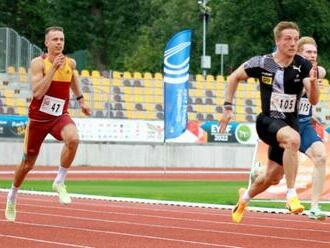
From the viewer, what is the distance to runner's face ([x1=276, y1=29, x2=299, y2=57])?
11.1 meters

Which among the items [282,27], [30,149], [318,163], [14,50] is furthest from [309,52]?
[14,50]

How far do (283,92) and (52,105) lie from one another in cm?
271

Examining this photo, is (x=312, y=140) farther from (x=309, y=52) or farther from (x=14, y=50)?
(x=14, y=50)

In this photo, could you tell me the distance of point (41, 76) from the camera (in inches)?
479

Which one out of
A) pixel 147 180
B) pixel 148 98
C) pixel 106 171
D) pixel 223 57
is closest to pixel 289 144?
pixel 147 180

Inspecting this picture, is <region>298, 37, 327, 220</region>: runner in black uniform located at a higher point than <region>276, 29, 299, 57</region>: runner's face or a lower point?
lower

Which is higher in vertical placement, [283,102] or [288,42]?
[288,42]

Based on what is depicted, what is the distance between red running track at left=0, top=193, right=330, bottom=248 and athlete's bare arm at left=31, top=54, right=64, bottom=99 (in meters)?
1.41

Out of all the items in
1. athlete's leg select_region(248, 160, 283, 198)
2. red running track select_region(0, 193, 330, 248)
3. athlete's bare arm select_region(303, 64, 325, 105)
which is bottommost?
red running track select_region(0, 193, 330, 248)

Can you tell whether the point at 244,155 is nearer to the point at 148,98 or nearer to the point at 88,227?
the point at 148,98

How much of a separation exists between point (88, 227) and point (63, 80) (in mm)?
1715

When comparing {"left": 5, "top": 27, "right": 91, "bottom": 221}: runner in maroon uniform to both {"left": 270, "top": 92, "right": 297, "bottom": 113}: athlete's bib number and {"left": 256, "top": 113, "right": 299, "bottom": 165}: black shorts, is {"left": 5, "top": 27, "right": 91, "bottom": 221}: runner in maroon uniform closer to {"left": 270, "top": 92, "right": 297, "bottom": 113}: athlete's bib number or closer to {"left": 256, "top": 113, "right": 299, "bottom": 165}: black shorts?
{"left": 256, "top": 113, "right": 299, "bottom": 165}: black shorts

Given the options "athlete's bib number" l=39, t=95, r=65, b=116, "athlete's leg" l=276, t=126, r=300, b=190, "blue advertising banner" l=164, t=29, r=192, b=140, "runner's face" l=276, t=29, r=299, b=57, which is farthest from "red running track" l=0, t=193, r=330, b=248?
"blue advertising banner" l=164, t=29, r=192, b=140

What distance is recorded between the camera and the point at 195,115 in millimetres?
38969
